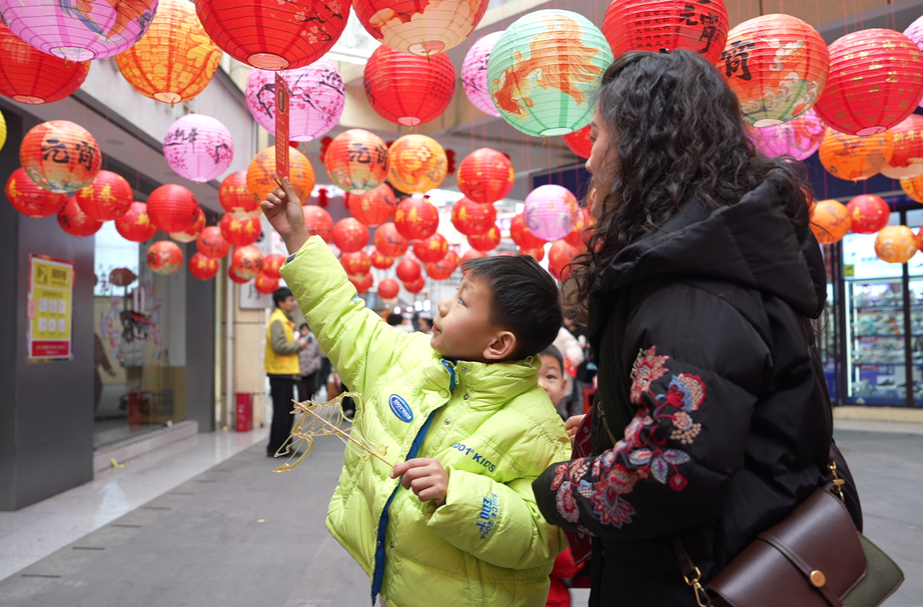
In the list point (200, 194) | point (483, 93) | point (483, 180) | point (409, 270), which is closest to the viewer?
point (483, 93)

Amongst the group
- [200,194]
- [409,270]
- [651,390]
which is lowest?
[651,390]

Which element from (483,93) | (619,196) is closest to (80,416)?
(483,93)

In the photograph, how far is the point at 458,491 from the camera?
4.08ft

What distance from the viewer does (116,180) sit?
460 centimetres

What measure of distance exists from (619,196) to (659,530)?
56 cm

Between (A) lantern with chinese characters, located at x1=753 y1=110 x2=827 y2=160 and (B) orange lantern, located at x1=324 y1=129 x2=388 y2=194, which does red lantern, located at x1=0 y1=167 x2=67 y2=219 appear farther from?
(A) lantern with chinese characters, located at x1=753 y1=110 x2=827 y2=160

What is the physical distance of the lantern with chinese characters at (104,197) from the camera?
4474mm

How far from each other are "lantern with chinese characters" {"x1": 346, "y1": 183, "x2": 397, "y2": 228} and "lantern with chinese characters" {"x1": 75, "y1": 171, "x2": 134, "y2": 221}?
1972 mm

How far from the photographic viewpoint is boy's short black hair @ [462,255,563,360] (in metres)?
1.51

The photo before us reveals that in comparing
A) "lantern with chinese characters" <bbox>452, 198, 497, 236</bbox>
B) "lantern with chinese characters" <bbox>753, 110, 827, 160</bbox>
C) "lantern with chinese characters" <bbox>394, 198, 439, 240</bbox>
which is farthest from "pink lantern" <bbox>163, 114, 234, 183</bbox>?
"lantern with chinese characters" <bbox>753, 110, 827, 160</bbox>

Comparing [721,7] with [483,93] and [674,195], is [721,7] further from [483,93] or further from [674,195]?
[674,195]

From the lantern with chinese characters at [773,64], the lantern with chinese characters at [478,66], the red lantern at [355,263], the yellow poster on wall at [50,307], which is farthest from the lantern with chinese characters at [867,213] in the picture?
the yellow poster on wall at [50,307]

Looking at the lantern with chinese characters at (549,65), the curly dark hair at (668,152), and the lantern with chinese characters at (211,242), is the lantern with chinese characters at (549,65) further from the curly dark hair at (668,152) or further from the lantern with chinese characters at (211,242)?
the lantern with chinese characters at (211,242)

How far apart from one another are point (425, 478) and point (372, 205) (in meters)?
5.01
